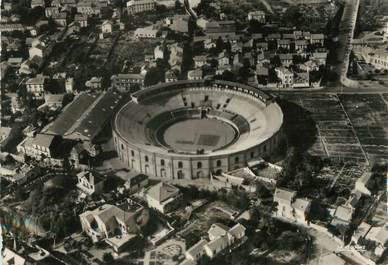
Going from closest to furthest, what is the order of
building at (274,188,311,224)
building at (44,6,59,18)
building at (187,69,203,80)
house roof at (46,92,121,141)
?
building at (274,188,311,224)
house roof at (46,92,121,141)
building at (187,69,203,80)
building at (44,6,59,18)

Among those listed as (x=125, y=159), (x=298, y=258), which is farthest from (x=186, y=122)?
(x=298, y=258)

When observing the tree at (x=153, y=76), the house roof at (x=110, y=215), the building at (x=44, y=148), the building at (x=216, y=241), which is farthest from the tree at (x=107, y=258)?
the tree at (x=153, y=76)

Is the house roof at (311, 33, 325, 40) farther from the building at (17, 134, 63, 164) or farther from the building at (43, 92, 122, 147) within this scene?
the building at (17, 134, 63, 164)

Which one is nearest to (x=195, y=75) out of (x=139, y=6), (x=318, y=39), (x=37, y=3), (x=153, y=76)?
(x=153, y=76)

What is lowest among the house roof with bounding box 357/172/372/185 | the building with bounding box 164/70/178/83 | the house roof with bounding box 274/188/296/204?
the house roof with bounding box 274/188/296/204

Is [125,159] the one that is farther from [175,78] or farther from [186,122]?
[175,78]

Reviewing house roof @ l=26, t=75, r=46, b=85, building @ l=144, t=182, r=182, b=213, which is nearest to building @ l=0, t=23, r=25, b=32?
house roof @ l=26, t=75, r=46, b=85

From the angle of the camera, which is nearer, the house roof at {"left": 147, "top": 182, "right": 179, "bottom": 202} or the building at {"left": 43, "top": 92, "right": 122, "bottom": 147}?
the house roof at {"left": 147, "top": 182, "right": 179, "bottom": 202}

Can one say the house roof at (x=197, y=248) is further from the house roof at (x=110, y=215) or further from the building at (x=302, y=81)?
the building at (x=302, y=81)
